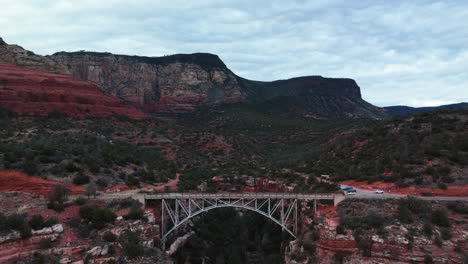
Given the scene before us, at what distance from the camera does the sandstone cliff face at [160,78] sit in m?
104

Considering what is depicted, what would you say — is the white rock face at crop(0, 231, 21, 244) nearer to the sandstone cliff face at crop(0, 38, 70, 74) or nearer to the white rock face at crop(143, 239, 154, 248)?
the white rock face at crop(143, 239, 154, 248)

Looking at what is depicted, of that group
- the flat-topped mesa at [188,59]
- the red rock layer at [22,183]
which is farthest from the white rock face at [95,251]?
the flat-topped mesa at [188,59]

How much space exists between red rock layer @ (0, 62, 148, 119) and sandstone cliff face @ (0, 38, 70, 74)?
2717 millimetres

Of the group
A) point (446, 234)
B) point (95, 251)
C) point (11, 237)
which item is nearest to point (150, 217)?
point (95, 251)

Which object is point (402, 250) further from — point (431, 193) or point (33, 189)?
point (33, 189)

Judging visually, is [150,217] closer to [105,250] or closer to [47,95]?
[105,250]

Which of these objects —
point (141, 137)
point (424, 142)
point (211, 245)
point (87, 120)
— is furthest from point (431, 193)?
point (87, 120)

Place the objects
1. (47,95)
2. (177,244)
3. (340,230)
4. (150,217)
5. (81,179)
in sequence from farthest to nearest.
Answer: (47,95)
(177,244)
(81,179)
(150,217)
(340,230)

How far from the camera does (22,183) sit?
81.5 feet

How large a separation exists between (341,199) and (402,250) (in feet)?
23.4

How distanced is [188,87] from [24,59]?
2237 inches

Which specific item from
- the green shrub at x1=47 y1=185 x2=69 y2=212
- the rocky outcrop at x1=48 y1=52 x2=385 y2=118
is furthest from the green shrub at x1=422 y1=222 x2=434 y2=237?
the rocky outcrop at x1=48 y1=52 x2=385 y2=118

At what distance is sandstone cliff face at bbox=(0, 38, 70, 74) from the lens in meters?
61.6

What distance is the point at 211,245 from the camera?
110 feet
